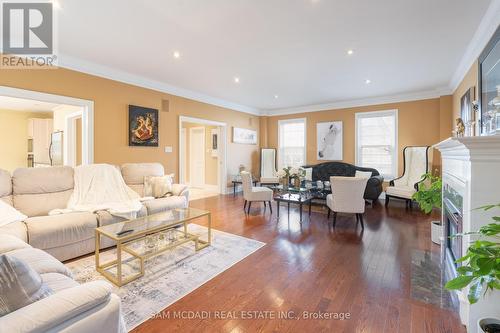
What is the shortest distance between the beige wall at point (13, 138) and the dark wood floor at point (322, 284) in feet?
21.1

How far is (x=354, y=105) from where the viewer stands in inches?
250

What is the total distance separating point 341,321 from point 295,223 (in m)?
2.34

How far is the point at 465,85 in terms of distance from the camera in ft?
12.8

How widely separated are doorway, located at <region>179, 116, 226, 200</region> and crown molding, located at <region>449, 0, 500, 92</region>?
199 inches

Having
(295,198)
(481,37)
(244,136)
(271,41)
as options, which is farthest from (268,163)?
(481,37)

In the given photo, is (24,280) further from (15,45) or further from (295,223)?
(15,45)

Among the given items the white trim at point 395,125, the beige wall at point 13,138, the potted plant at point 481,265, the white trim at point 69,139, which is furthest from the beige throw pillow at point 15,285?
the beige wall at point 13,138

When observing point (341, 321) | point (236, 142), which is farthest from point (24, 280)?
point (236, 142)

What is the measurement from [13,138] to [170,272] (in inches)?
276

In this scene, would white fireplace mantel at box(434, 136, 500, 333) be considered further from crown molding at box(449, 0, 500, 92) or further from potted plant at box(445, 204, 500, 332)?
crown molding at box(449, 0, 500, 92)

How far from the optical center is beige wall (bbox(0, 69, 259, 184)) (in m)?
3.50

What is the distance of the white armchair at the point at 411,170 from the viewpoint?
5.16 meters

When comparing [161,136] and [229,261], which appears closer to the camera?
[229,261]

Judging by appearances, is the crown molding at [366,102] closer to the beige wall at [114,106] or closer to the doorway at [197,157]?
the doorway at [197,157]
